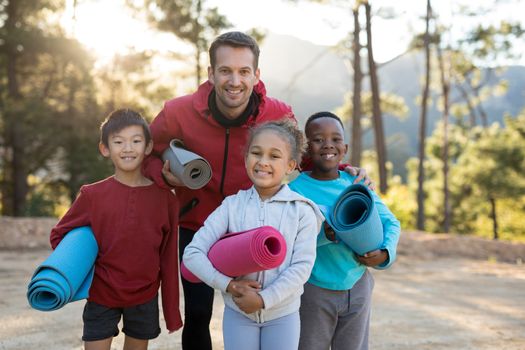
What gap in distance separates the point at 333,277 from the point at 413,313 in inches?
130

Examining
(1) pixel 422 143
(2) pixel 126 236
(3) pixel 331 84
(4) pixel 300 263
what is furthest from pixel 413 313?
(3) pixel 331 84

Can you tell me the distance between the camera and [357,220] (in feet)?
8.34

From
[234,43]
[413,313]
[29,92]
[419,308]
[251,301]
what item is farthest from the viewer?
[29,92]

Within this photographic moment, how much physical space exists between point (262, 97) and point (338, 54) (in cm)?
1841

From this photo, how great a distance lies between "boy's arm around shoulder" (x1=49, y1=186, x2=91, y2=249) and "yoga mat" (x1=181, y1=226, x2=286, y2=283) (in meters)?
0.78

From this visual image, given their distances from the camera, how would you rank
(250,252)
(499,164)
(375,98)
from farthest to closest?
(499,164)
(375,98)
(250,252)

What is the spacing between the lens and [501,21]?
65.2 feet

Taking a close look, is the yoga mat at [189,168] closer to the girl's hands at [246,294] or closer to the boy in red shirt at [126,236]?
the boy in red shirt at [126,236]

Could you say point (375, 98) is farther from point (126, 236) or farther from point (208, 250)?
point (208, 250)

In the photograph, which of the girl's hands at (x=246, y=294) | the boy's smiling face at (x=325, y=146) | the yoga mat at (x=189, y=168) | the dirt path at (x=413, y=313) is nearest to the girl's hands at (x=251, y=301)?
the girl's hands at (x=246, y=294)

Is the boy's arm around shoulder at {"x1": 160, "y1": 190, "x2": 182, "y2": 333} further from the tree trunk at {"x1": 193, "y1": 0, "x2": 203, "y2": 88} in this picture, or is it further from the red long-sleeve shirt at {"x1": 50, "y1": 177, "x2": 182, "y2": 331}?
the tree trunk at {"x1": 193, "y1": 0, "x2": 203, "y2": 88}

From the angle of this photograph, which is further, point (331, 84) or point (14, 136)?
point (331, 84)

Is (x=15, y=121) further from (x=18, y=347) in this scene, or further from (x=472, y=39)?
(x=472, y=39)

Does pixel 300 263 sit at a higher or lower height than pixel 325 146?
lower
